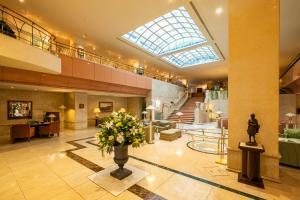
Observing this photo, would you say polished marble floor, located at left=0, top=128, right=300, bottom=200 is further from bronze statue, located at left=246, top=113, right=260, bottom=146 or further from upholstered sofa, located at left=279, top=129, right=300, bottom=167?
bronze statue, located at left=246, top=113, right=260, bottom=146

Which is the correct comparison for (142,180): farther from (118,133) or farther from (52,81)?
(52,81)

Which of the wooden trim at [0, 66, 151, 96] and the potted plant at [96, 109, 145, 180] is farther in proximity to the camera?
the wooden trim at [0, 66, 151, 96]

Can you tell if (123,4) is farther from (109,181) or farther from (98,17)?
(109,181)

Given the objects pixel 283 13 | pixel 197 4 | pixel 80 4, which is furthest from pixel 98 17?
pixel 283 13

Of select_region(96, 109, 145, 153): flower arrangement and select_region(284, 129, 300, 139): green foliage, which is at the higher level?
select_region(96, 109, 145, 153): flower arrangement

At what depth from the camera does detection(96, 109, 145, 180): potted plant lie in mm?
3256

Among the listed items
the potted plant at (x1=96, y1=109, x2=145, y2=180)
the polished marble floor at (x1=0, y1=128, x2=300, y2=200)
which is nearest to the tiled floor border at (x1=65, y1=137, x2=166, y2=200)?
the polished marble floor at (x1=0, y1=128, x2=300, y2=200)

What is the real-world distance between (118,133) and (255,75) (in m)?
3.46

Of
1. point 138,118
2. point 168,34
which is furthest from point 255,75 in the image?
A: point 168,34

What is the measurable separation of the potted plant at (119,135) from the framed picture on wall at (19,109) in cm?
855

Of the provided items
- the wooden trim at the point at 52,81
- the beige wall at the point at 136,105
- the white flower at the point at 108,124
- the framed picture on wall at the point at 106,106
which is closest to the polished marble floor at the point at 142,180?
the white flower at the point at 108,124

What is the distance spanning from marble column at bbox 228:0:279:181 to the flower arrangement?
248 centimetres

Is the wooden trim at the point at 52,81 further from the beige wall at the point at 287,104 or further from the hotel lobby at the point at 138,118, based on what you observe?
the beige wall at the point at 287,104

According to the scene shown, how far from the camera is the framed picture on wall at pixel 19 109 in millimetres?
8547
